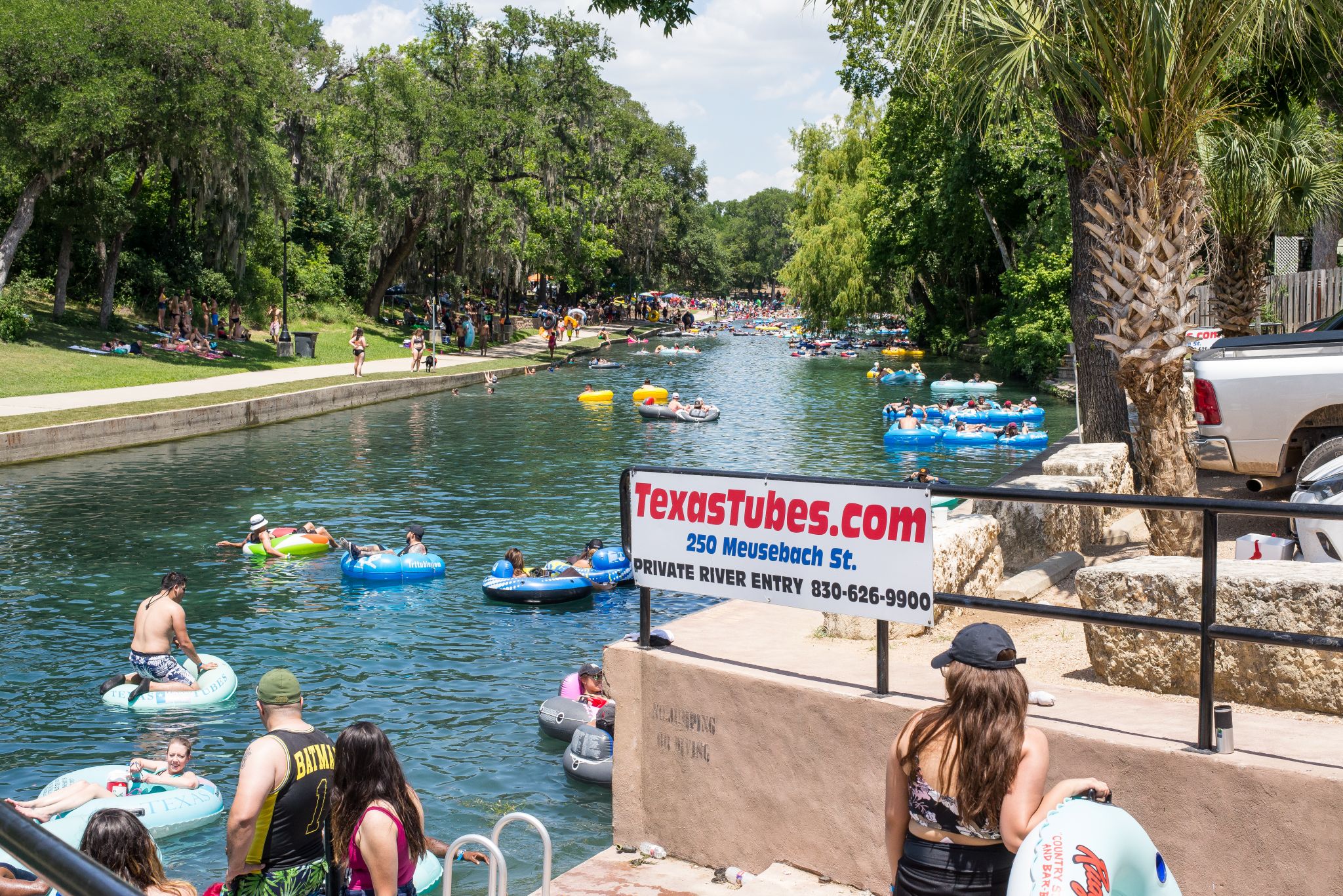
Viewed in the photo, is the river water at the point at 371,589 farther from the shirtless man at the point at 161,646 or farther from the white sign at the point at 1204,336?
the white sign at the point at 1204,336

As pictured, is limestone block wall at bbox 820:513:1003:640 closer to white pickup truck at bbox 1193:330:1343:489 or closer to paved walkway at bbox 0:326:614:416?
white pickup truck at bbox 1193:330:1343:489

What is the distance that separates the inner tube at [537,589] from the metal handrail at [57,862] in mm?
14342

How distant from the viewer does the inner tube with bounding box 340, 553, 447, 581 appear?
17453 mm

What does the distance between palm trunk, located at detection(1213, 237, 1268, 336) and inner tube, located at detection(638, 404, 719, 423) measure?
751 inches

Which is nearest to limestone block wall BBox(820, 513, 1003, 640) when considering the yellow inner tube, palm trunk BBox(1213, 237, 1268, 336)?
palm trunk BBox(1213, 237, 1268, 336)

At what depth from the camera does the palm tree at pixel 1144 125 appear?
895 cm

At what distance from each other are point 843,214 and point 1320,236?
3613cm

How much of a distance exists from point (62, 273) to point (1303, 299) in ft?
118

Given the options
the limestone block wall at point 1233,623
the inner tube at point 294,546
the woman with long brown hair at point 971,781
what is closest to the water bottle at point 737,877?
the woman with long brown hair at point 971,781

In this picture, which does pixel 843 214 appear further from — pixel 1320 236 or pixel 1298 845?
pixel 1298 845

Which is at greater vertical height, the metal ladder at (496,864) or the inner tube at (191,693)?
the metal ladder at (496,864)

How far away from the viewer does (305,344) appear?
47156 millimetres

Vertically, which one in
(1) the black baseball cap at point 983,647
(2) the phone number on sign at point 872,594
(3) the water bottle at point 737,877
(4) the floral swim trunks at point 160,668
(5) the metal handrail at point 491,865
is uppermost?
(1) the black baseball cap at point 983,647

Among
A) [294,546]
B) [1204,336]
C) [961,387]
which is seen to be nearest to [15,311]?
[294,546]
